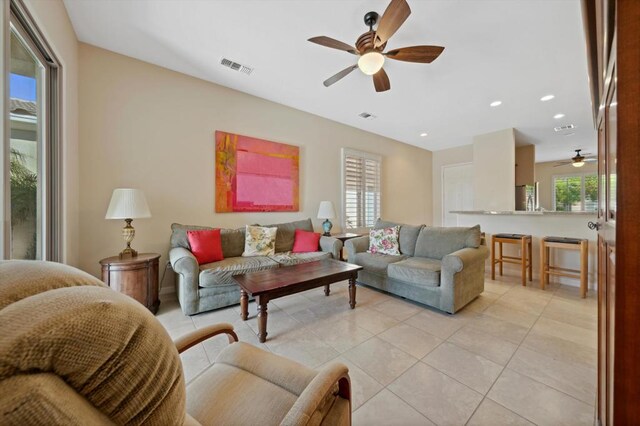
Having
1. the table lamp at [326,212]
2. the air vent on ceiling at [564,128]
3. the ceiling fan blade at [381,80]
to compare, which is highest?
the air vent on ceiling at [564,128]

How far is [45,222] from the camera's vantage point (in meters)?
2.10

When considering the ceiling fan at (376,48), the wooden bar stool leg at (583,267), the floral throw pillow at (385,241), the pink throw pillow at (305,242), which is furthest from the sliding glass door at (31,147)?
the wooden bar stool leg at (583,267)

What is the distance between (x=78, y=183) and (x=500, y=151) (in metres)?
6.68

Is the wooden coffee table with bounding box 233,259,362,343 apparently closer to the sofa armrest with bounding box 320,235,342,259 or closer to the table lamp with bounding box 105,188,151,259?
the sofa armrest with bounding box 320,235,342,259

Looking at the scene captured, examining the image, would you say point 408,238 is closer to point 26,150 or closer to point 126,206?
point 126,206

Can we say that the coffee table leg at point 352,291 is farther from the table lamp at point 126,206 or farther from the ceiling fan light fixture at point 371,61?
the table lamp at point 126,206

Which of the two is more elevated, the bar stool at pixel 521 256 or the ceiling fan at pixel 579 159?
the ceiling fan at pixel 579 159

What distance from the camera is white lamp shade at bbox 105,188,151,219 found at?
240 centimetres

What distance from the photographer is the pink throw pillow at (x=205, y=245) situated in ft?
A: 9.34

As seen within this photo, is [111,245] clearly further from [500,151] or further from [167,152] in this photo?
[500,151]

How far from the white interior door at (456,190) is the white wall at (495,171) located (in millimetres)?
911

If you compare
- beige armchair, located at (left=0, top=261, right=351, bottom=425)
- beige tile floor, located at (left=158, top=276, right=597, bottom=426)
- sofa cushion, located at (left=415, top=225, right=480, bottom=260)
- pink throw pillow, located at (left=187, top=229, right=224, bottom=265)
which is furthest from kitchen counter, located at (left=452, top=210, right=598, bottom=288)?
→ beige armchair, located at (left=0, top=261, right=351, bottom=425)

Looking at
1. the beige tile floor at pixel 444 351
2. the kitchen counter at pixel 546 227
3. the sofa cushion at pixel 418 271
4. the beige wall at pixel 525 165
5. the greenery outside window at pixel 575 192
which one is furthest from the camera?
the greenery outside window at pixel 575 192

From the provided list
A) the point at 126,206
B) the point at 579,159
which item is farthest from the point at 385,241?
the point at 579,159
